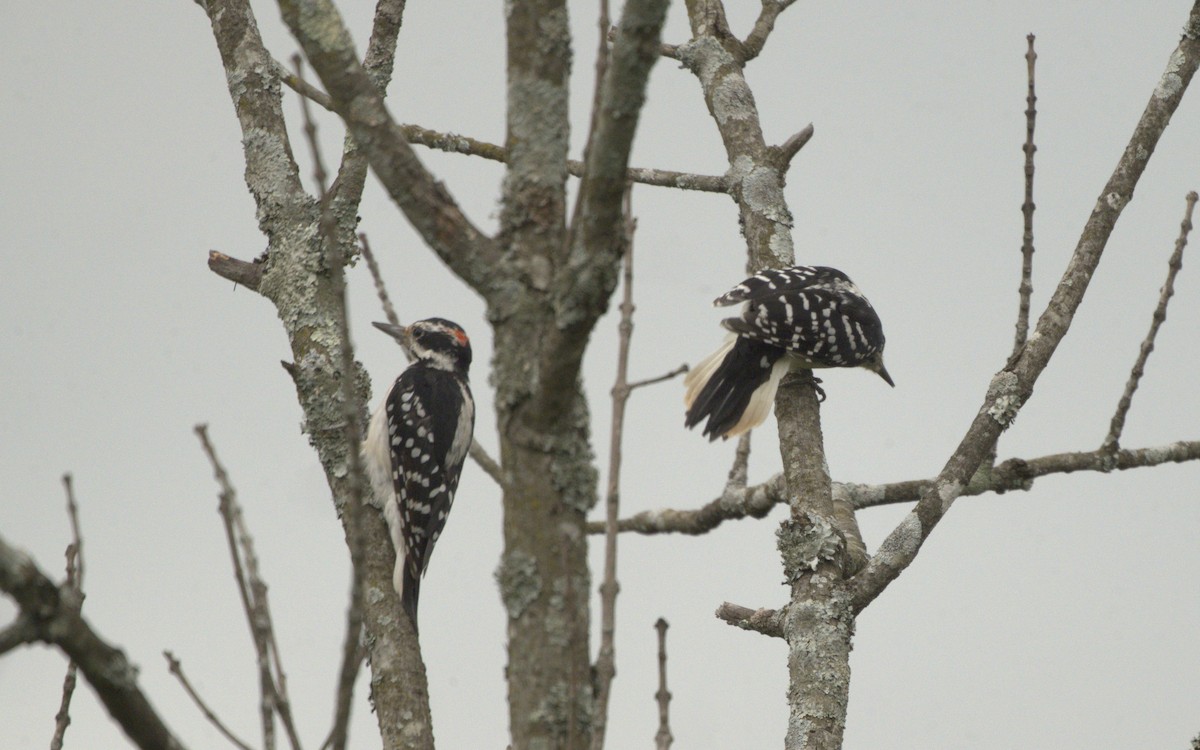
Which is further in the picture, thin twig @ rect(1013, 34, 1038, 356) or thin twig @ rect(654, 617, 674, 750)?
thin twig @ rect(1013, 34, 1038, 356)

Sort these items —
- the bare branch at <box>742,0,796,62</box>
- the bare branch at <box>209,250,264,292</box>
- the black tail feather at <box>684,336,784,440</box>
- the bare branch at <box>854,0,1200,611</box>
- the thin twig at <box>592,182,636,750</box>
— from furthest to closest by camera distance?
1. the black tail feather at <box>684,336,784,440</box>
2. the bare branch at <box>742,0,796,62</box>
3. the bare branch at <box>209,250,264,292</box>
4. the bare branch at <box>854,0,1200,611</box>
5. the thin twig at <box>592,182,636,750</box>

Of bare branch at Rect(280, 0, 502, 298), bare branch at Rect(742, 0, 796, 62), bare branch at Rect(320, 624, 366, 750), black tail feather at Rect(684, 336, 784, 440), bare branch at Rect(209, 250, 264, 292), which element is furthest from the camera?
black tail feather at Rect(684, 336, 784, 440)

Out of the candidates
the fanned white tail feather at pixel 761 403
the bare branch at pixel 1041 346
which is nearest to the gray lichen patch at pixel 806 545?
the bare branch at pixel 1041 346

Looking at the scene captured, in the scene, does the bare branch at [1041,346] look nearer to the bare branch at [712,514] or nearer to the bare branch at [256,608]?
the bare branch at [712,514]

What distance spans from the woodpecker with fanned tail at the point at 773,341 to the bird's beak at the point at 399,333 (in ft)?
4.09

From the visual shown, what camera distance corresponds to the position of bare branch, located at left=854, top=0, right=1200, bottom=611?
3357mm

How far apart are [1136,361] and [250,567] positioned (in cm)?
294

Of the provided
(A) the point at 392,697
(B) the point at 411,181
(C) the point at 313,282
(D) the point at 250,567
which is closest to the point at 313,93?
(C) the point at 313,282

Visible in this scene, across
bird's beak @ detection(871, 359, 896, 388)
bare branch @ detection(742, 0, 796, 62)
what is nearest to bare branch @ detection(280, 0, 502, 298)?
bare branch @ detection(742, 0, 796, 62)

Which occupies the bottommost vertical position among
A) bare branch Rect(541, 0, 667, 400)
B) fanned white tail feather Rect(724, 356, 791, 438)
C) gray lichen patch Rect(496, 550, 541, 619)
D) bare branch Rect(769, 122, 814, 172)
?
gray lichen patch Rect(496, 550, 541, 619)

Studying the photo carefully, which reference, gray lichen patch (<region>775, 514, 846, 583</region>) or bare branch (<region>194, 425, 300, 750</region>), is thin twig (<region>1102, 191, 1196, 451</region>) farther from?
bare branch (<region>194, 425, 300, 750</region>)

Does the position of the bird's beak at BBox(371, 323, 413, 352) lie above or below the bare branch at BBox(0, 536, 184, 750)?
above

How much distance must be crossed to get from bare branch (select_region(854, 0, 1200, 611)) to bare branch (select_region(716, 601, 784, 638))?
0.73 feet

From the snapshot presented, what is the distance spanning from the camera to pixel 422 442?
188 inches
